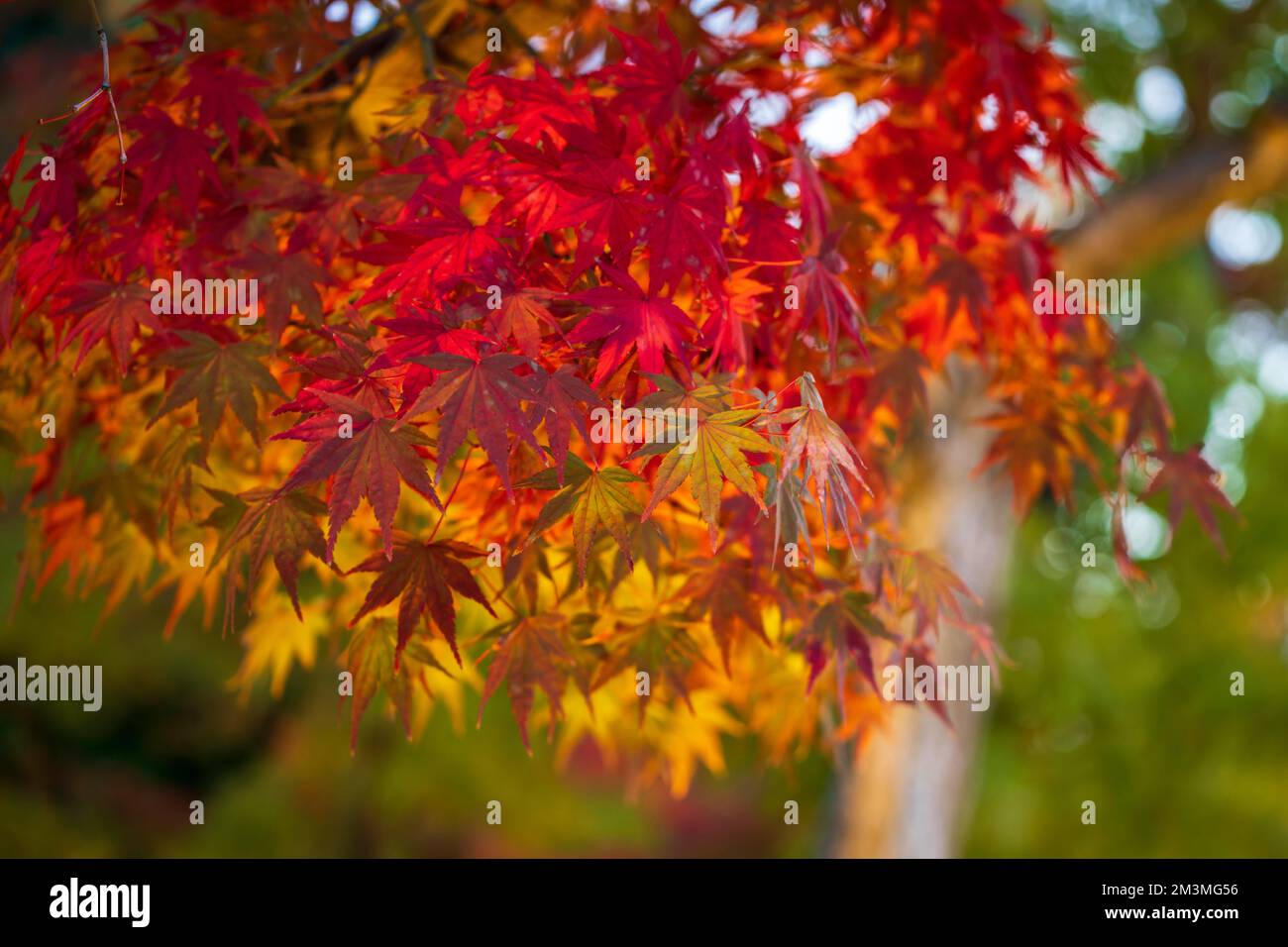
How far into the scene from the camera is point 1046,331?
1.78m

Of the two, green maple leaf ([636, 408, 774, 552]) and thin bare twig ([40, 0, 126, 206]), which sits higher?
thin bare twig ([40, 0, 126, 206])

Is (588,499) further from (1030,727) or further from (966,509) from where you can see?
(1030,727)

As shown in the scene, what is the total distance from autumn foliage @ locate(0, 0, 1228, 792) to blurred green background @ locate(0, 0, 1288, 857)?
3546mm

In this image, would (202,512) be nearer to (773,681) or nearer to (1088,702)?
(773,681)

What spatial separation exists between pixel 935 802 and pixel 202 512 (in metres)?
2.55

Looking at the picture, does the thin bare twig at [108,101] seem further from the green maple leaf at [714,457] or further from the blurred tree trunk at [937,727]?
the blurred tree trunk at [937,727]

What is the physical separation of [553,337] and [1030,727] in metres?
5.22

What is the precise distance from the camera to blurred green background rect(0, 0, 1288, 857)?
17.7 feet

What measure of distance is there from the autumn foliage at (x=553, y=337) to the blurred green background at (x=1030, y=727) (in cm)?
355

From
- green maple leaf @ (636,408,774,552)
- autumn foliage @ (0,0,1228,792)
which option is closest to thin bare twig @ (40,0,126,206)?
autumn foliage @ (0,0,1228,792)

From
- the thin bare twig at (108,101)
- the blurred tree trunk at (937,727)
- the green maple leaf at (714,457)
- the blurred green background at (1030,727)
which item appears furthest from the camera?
the blurred green background at (1030,727)

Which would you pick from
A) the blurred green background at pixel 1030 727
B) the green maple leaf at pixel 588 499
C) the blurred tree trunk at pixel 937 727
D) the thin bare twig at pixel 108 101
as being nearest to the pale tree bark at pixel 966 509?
the blurred tree trunk at pixel 937 727

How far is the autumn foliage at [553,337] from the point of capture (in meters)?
1.20

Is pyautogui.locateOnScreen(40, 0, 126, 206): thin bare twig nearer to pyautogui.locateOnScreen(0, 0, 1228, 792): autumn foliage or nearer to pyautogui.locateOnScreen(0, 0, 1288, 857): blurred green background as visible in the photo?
pyautogui.locateOnScreen(0, 0, 1228, 792): autumn foliage
